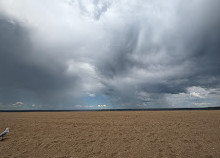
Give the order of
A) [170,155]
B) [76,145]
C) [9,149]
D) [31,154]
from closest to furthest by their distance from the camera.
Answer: [170,155], [31,154], [9,149], [76,145]

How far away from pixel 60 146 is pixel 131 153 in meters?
6.75

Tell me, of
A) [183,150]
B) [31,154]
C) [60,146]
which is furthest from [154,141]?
[31,154]

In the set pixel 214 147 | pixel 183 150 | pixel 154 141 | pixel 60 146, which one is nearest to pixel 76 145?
pixel 60 146

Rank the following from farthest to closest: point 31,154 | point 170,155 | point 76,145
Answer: point 76,145 < point 31,154 < point 170,155

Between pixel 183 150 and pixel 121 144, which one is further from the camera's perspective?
pixel 121 144

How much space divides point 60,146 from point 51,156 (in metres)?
2.21

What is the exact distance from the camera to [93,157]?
34.7 ft

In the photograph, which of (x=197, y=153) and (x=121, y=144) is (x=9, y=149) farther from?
(x=197, y=153)

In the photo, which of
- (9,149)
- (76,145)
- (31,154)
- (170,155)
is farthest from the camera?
(76,145)

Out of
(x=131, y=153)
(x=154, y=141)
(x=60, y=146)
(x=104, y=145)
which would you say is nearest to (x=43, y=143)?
(x=60, y=146)

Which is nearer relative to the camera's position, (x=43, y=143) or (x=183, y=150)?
(x=183, y=150)

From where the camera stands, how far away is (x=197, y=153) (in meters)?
10.9

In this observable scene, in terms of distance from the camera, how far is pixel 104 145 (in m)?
13.1

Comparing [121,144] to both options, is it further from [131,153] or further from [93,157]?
[93,157]
